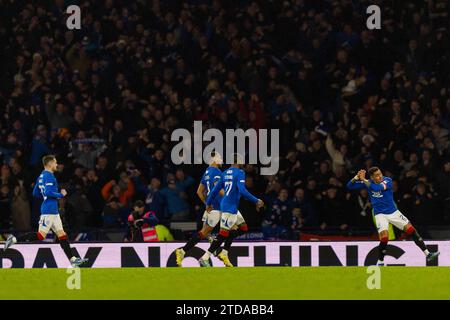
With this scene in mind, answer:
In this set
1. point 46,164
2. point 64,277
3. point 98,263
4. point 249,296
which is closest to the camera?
point 249,296

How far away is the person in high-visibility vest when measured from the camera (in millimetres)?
24266

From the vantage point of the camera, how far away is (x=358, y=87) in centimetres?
2772

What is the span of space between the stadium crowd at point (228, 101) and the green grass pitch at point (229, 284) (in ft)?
17.3

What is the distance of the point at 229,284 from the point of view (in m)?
18.3

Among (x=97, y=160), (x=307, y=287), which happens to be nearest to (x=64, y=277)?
(x=307, y=287)

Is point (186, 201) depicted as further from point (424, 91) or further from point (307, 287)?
point (307, 287)

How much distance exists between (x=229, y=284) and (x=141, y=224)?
6.29 metres

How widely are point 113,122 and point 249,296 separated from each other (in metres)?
11.0

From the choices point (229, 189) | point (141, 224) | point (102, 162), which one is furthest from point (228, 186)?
point (102, 162)

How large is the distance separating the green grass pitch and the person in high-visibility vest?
149 inches

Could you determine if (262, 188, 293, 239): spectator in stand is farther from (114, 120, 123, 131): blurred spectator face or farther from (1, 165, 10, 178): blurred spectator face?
(1, 165, 10, 178): blurred spectator face

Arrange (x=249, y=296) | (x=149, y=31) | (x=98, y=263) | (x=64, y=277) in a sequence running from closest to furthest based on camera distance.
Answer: (x=249, y=296)
(x=64, y=277)
(x=98, y=263)
(x=149, y=31)

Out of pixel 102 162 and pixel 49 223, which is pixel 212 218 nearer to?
pixel 49 223

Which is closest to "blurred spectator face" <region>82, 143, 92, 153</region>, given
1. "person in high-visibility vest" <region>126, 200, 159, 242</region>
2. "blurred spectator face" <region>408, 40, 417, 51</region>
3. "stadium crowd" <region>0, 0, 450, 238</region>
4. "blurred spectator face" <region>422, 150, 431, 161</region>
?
"stadium crowd" <region>0, 0, 450, 238</region>
